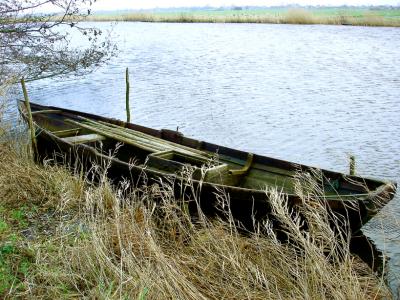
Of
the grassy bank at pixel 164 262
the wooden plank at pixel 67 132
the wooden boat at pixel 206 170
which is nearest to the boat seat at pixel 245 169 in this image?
the wooden boat at pixel 206 170

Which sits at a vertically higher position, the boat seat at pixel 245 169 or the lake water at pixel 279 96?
the boat seat at pixel 245 169

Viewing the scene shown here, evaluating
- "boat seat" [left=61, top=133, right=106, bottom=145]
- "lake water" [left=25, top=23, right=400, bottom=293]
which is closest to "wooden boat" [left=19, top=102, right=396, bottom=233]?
"boat seat" [left=61, top=133, right=106, bottom=145]

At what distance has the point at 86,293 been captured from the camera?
459 cm

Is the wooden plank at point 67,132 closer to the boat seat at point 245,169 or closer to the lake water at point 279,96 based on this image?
the boat seat at point 245,169

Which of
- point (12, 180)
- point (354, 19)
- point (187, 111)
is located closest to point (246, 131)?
point (187, 111)

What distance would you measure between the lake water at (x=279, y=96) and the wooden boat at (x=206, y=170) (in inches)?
32.8

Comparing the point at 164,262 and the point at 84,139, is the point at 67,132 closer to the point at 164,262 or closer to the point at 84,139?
the point at 84,139

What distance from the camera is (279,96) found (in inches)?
771

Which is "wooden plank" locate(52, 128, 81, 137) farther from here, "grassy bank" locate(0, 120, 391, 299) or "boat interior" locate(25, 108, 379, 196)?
"grassy bank" locate(0, 120, 391, 299)

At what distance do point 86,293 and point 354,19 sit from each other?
144 ft

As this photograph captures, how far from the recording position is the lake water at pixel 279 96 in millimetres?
12750

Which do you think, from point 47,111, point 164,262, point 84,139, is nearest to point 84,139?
point 84,139

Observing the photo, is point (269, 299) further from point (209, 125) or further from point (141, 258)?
point (209, 125)

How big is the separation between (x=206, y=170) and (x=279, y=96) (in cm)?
1408
